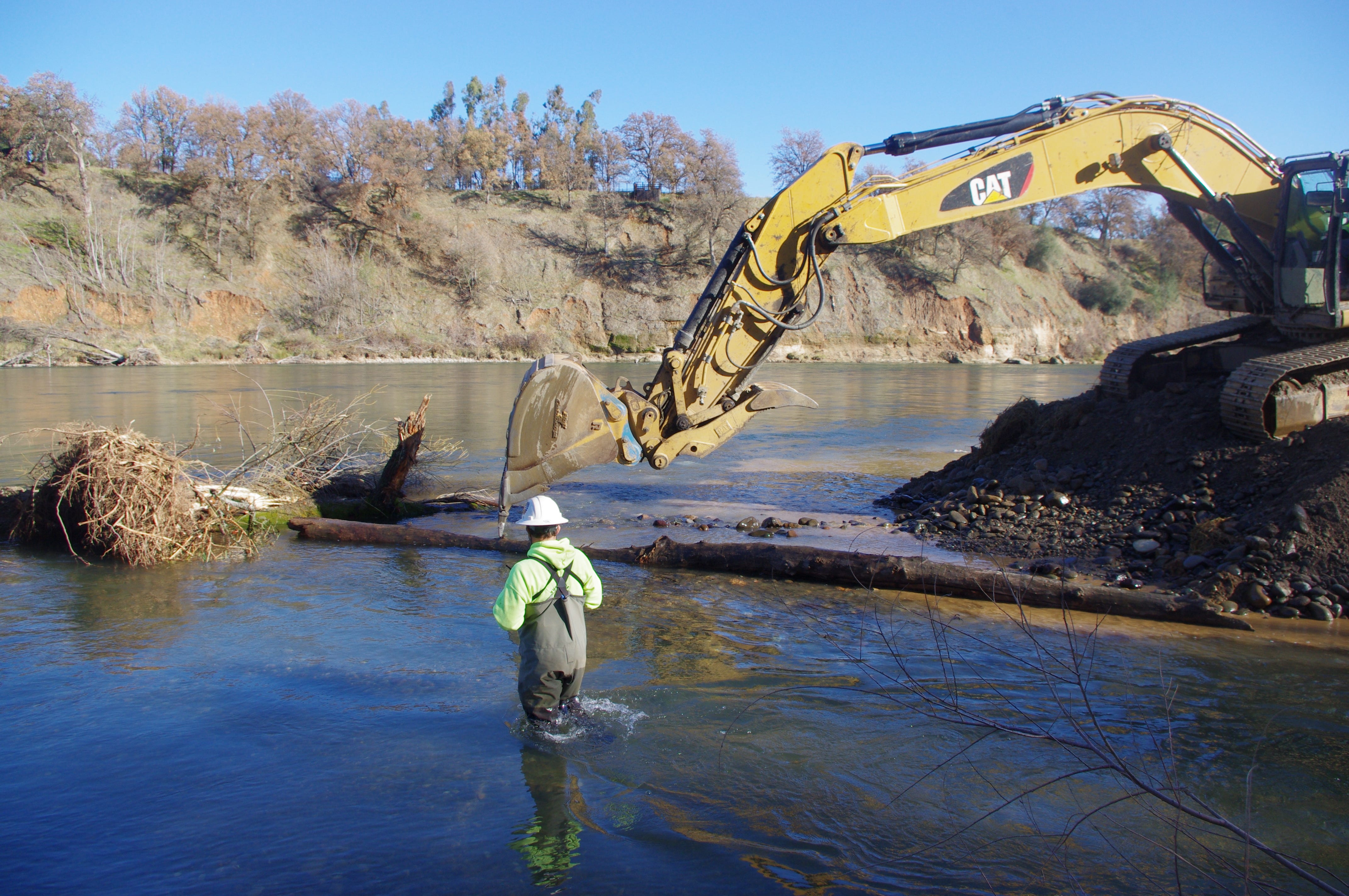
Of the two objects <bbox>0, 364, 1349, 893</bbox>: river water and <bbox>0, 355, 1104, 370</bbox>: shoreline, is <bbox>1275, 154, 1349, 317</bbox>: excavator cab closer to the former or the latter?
<bbox>0, 364, 1349, 893</bbox>: river water

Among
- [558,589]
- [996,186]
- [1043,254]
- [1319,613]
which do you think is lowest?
[1319,613]

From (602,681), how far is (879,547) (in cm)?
447

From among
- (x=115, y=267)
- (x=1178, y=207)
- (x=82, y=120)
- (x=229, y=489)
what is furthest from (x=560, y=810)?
(x=82, y=120)

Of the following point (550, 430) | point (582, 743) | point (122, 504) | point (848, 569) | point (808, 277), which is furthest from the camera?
point (122, 504)

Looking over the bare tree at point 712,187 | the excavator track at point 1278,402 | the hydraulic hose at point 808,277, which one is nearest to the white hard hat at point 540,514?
the hydraulic hose at point 808,277

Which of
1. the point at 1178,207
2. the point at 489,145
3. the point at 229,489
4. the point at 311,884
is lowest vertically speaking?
the point at 311,884

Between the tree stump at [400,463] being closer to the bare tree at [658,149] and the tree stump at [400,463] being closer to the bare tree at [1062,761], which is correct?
the bare tree at [1062,761]

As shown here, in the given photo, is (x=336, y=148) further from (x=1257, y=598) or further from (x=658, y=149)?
(x=1257, y=598)

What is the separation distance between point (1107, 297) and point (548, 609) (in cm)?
6942

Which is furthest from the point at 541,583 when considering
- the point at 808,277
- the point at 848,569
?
the point at 808,277

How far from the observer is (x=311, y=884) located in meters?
3.73

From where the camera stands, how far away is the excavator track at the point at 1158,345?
10.9 metres

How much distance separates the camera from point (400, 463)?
11.1 metres

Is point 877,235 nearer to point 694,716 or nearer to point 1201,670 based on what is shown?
point 1201,670
